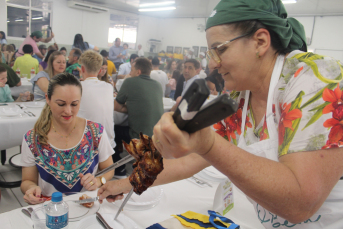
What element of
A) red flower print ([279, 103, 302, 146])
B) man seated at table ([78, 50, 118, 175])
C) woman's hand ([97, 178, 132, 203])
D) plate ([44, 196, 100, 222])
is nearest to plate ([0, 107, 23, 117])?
man seated at table ([78, 50, 118, 175])

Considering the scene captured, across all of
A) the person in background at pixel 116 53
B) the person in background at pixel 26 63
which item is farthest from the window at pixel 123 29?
the person in background at pixel 26 63

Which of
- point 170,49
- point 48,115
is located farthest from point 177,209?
point 170,49

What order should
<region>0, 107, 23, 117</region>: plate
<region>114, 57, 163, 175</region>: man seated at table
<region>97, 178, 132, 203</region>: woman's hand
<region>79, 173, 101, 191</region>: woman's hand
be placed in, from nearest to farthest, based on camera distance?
<region>97, 178, 132, 203</region>: woman's hand → <region>79, 173, 101, 191</region>: woman's hand → <region>0, 107, 23, 117</region>: plate → <region>114, 57, 163, 175</region>: man seated at table

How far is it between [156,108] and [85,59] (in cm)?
A: 134

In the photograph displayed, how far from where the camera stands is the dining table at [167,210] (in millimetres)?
1293

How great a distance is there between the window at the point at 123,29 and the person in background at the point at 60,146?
16.3m

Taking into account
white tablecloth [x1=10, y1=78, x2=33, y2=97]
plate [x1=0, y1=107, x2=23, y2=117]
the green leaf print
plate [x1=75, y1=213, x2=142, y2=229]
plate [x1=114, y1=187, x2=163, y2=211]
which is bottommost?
white tablecloth [x1=10, y1=78, x2=33, y2=97]

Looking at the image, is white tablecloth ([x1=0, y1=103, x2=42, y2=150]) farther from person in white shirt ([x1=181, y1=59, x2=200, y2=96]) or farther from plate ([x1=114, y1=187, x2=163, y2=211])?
person in white shirt ([x1=181, y1=59, x2=200, y2=96])

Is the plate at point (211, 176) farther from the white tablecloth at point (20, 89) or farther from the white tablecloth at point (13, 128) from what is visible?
the white tablecloth at point (20, 89)

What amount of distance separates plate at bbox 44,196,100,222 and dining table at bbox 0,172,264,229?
11mm

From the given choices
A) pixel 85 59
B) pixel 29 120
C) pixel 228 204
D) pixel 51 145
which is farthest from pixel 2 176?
pixel 228 204

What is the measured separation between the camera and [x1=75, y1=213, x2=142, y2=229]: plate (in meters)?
1.25

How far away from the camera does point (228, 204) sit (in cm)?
148

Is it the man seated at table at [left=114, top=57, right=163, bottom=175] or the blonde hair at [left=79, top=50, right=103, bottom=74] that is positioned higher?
the blonde hair at [left=79, top=50, right=103, bottom=74]
